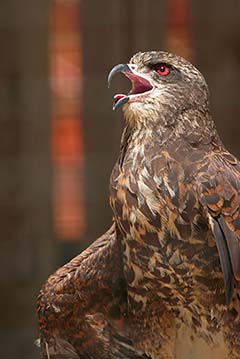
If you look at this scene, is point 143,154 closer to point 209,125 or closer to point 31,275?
point 209,125

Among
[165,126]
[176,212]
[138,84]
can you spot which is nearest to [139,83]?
[138,84]

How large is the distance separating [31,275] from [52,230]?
0.61ft

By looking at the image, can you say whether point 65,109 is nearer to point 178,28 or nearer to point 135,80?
point 178,28

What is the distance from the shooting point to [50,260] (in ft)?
14.9

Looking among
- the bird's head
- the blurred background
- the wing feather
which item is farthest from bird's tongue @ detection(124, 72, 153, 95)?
the blurred background

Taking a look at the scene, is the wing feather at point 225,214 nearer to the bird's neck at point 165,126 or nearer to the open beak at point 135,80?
the bird's neck at point 165,126

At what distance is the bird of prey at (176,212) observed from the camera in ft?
7.79

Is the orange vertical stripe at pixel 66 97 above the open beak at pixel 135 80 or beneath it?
beneath

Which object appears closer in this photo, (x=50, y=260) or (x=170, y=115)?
(x=170, y=115)

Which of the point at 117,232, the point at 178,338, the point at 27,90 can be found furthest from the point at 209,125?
the point at 27,90

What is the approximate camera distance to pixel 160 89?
2410 mm

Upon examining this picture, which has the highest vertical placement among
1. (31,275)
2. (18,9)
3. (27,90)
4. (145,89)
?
(145,89)

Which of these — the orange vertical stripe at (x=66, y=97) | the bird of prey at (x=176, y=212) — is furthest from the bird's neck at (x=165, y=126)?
the orange vertical stripe at (x=66, y=97)

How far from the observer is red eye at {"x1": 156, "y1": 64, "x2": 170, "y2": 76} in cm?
243
